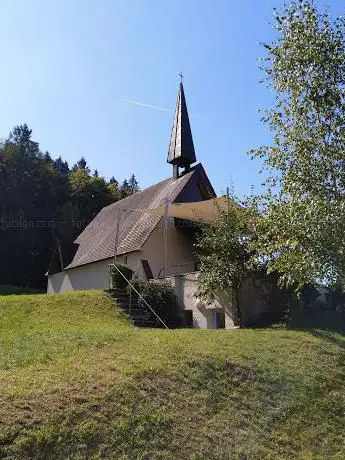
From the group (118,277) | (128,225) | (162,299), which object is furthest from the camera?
(128,225)

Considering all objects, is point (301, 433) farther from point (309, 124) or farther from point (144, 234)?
point (144, 234)

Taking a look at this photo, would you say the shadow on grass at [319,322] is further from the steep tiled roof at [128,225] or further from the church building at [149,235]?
the steep tiled roof at [128,225]

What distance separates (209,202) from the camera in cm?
2133

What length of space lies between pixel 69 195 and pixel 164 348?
4933cm

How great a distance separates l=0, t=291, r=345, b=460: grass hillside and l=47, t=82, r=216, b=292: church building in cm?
1145

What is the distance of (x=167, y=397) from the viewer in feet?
26.3

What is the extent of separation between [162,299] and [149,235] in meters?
5.93

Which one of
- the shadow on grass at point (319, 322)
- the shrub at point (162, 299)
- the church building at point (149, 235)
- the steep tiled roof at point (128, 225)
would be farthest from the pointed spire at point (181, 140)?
the shadow on grass at point (319, 322)

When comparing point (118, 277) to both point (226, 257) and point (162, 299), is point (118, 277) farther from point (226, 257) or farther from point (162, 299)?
point (226, 257)

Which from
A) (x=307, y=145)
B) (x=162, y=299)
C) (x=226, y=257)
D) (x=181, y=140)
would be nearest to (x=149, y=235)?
(x=162, y=299)

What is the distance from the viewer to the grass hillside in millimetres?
6582

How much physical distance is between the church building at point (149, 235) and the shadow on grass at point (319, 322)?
6401 millimetres

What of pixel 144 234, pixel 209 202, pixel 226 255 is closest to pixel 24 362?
pixel 226 255

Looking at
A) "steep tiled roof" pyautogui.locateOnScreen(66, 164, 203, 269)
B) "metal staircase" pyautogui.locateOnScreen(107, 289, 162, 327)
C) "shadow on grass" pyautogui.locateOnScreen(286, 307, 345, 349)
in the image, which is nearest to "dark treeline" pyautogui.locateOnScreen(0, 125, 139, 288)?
"steep tiled roof" pyautogui.locateOnScreen(66, 164, 203, 269)
